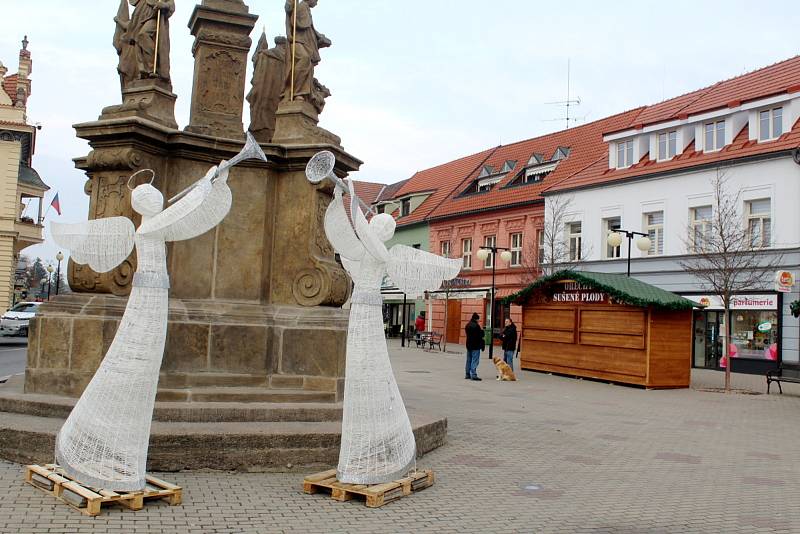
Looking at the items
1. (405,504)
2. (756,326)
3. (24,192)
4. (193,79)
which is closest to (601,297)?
(756,326)

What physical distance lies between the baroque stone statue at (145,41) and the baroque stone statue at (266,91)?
123 centimetres

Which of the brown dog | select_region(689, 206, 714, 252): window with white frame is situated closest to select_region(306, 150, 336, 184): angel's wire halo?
the brown dog

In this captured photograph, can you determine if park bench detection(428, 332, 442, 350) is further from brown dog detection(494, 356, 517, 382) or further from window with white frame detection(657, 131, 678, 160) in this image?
brown dog detection(494, 356, 517, 382)

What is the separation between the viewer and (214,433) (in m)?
6.80

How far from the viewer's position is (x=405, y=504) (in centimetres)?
617

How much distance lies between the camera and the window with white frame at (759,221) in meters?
25.2

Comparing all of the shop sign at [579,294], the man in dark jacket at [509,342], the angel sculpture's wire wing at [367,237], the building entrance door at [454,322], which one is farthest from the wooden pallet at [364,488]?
the building entrance door at [454,322]

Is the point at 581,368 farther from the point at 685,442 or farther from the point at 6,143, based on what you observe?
the point at 6,143

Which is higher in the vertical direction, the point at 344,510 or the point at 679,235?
the point at 679,235

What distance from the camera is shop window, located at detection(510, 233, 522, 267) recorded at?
3841 centimetres

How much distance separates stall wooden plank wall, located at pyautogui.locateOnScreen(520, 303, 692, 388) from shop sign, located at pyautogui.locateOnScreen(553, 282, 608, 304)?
0.16 metres

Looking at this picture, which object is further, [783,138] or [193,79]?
[783,138]

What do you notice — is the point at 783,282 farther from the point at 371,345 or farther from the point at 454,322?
the point at 454,322

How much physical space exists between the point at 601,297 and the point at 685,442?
31.2 ft
